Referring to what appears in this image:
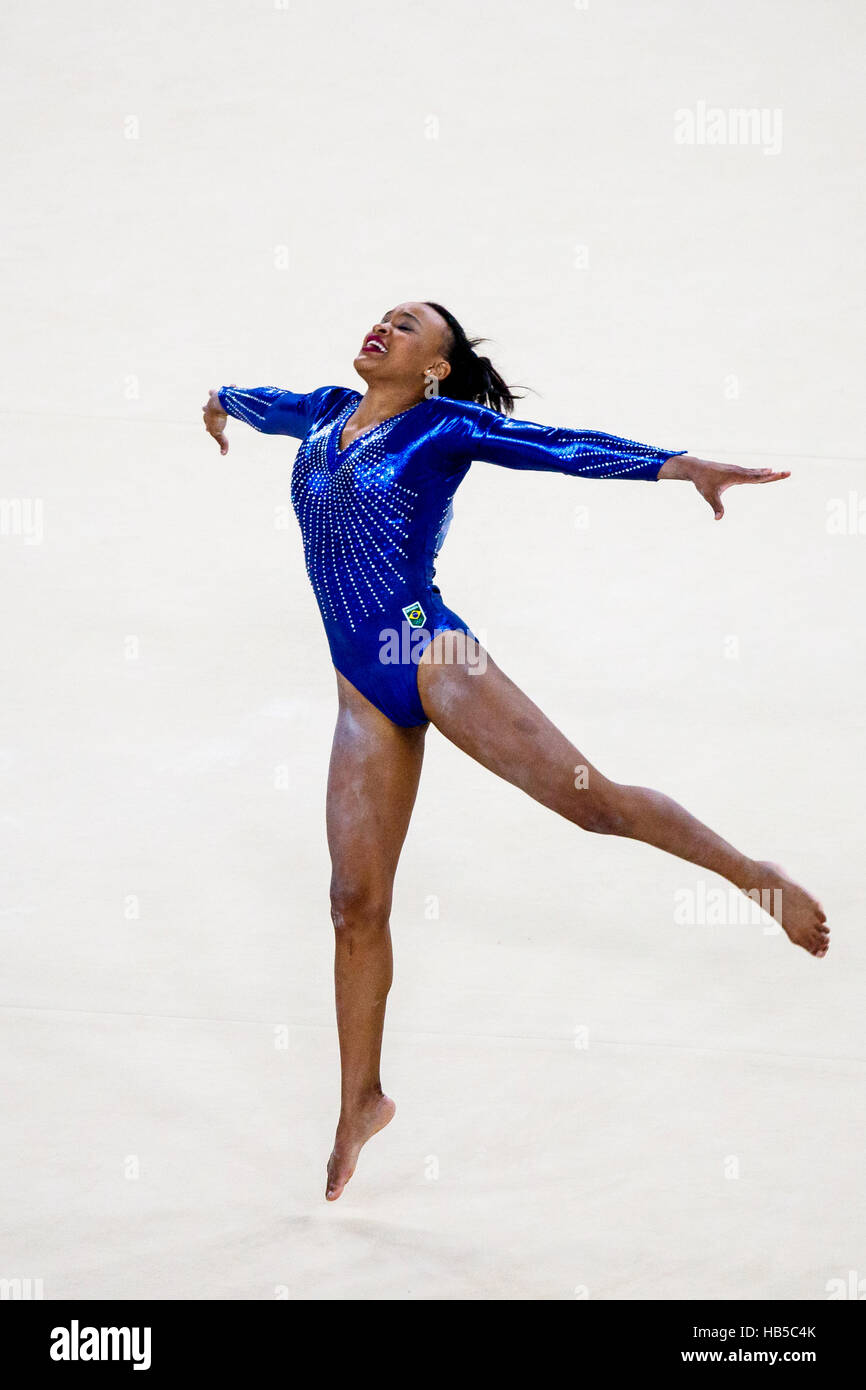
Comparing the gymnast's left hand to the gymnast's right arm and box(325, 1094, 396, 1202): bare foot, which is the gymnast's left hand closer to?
the gymnast's right arm

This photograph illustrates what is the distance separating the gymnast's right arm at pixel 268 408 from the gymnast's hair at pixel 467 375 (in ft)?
1.10

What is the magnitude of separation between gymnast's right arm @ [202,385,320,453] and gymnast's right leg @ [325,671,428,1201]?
2.20 ft

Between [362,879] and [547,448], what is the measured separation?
0.98 metres

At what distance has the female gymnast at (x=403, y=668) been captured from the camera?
Result: 3.25 metres

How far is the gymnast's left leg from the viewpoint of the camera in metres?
3.23

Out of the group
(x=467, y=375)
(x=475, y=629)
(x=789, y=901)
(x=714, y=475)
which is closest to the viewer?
(x=714, y=475)

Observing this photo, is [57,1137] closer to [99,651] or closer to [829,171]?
[99,651]

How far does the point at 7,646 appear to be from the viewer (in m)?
5.44

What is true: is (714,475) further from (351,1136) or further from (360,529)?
(351,1136)

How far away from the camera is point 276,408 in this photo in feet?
12.5

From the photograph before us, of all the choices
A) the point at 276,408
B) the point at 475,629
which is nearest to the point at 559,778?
the point at 276,408

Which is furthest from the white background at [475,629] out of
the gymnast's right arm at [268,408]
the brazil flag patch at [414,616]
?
the gymnast's right arm at [268,408]

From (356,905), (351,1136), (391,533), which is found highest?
(391,533)

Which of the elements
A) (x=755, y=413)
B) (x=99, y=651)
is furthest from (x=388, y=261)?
(x=99, y=651)
